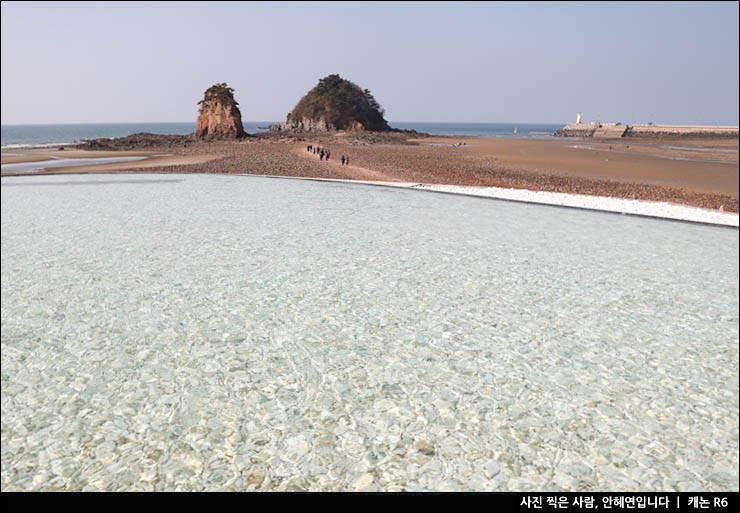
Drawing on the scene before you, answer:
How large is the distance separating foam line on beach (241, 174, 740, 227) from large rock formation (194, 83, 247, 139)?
127 ft

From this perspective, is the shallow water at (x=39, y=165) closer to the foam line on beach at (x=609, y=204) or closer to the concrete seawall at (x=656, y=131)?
the foam line on beach at (x=609, y=204)

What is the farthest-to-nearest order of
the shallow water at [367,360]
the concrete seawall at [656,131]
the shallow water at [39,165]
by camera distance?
the concrete seawall at [656,131]
the shallow water at [39,165]
the shallow water at [367,360]

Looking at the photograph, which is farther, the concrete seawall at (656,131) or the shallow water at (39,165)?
the concrete seawall at (656,131)

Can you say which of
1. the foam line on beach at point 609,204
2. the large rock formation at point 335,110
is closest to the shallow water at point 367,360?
the foam line on beach at point 609,204

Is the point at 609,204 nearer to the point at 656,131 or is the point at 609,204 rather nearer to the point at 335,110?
the point at 335,110

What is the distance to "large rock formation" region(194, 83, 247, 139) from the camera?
5184cm

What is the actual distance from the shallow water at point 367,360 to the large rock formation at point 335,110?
8030cm

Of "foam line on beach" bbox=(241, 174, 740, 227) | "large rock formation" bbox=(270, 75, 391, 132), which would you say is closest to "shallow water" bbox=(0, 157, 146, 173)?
"foam line on beach" bbox=(241, 174, 740, 227)

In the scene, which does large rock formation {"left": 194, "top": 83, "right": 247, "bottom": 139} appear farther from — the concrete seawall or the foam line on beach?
the concrete seawall

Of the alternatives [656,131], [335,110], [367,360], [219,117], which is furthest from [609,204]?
[656,131]

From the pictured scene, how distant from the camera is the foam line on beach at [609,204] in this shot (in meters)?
13.6

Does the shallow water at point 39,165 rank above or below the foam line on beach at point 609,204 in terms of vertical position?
above

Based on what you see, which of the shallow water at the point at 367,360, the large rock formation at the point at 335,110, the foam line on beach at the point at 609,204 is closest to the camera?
the shallow water at the point at 367,360
